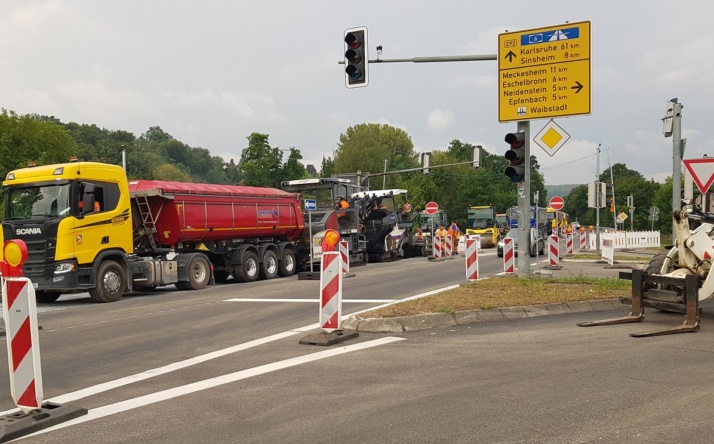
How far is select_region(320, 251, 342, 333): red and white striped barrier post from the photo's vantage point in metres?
8.62

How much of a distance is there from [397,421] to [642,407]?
2.05 metres

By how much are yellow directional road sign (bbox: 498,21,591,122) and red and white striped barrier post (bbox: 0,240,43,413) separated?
461 inches

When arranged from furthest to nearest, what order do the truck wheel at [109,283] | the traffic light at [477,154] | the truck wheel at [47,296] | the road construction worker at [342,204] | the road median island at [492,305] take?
the traffic light at [477,154], the road construction worker at [342,204], the truck wheel at [47,296], the truck wheel at [109,283], the road median island at [492,305]

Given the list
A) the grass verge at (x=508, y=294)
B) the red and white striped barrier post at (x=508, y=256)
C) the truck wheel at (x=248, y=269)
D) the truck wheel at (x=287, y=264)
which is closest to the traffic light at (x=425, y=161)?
the truck wheel at (x=287, y=264)

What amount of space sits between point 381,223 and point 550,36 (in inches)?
650

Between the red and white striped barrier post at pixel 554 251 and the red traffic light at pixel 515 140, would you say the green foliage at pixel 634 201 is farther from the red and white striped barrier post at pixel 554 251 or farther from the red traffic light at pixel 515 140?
the red traffic light at pixel 515 140

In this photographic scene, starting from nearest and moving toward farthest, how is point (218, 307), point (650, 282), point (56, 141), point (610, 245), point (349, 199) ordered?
point (650, 282) → point (218, 307) → point (610, 245) → point (349, 199) → point (56, 141)

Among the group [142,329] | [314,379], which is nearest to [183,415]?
[314,379]

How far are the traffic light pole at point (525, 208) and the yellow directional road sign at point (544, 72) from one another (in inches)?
14.1

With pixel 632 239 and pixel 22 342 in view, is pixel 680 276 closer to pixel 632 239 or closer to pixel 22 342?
pixel 22 342

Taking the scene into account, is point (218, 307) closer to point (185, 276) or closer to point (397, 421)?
point (185, 276)

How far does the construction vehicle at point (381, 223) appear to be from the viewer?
29266 millimetres

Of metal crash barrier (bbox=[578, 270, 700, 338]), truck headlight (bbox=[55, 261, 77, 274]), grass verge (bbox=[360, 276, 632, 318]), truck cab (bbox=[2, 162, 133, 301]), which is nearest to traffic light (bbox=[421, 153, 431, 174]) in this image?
grass verge (bbox=[360, 276, 632, 318])

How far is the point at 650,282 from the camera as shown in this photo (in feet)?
31.9
